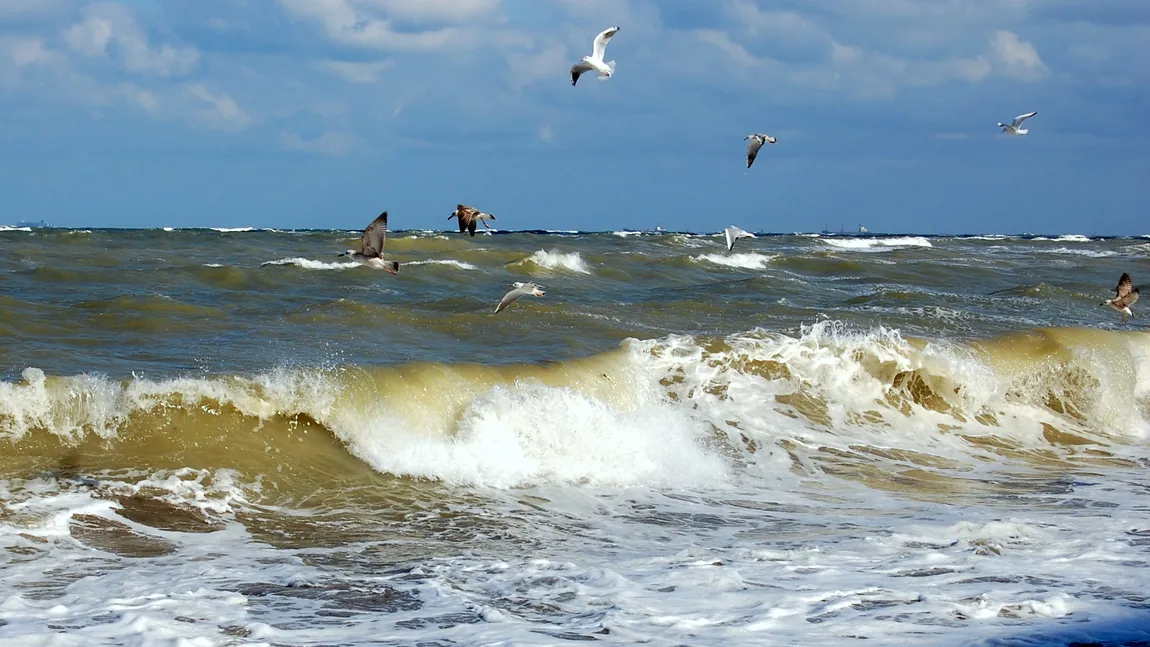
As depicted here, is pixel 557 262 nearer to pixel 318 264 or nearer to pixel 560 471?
pixel 318 264

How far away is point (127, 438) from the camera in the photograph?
9664 millimetres

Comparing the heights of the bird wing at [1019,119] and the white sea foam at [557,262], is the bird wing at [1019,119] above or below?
above

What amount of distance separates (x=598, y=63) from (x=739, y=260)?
854 inches

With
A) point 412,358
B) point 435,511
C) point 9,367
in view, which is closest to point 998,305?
point 412,358

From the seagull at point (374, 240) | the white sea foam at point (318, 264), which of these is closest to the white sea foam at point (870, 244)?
the white sea foam at point (318, 264)

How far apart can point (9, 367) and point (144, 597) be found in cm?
552

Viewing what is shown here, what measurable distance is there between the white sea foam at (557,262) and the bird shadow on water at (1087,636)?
20500 mm

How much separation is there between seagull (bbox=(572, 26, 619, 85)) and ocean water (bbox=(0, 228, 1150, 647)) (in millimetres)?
2963

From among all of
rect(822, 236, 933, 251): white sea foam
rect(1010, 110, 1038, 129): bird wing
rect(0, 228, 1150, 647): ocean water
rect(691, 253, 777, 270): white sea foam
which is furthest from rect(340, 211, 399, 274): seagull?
rect(822, 236, 933, 251): white sea foam

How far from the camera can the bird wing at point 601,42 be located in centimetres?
1220

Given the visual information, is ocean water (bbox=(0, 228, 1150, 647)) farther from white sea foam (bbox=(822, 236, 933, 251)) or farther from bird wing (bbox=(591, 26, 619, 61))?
white sea foam (bbox=(822, 236, 933, 251))

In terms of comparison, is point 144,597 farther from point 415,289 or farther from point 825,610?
point 415,289

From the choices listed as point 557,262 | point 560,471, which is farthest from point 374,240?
point 557,262

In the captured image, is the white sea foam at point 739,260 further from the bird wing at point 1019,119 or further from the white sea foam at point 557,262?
the bird wing at point 1019,119
